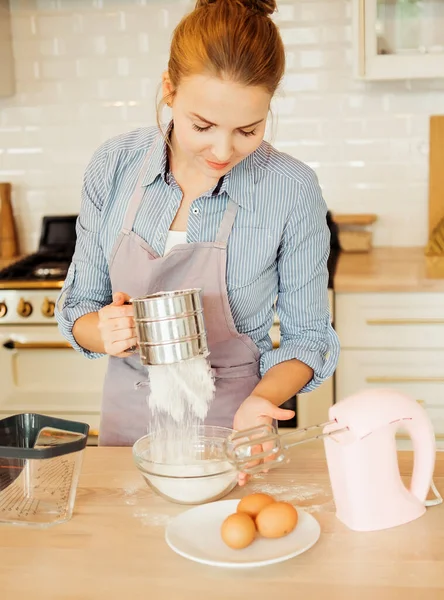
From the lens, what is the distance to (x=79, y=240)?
5.57 feet

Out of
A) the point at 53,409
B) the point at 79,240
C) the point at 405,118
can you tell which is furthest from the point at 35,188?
the point at 79,240

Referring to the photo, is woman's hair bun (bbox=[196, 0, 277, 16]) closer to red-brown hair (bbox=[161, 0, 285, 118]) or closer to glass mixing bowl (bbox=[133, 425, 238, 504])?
red-brown hair (bbox=[161, 0, 285, 118])

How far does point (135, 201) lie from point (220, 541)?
75 cm

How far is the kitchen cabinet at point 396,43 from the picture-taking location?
9.14ft

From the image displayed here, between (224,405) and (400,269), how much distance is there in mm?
1343

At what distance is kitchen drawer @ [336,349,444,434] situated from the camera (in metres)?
A: 2.73

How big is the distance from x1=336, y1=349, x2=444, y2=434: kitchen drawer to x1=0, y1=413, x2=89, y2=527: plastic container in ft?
5.20

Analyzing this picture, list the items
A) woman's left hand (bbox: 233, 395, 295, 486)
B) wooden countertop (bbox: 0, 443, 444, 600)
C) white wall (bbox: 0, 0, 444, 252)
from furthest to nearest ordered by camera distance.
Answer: white wall (bbox: 0, 0, 444, 252) → woman's left hand (bbox: 233, 395, 295, 486) → wooden countertop (bbox: 0, 443, 444, 600)

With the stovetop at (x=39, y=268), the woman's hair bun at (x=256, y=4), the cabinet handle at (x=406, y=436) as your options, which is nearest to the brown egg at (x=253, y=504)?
the woman's hair bun at (x=256, y=4)

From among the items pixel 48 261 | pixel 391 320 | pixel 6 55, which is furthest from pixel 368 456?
pixel 6 55

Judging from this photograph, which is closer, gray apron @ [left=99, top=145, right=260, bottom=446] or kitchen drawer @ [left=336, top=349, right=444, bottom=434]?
gray apron @ [left=99, top=145, right=260, bottom=446]

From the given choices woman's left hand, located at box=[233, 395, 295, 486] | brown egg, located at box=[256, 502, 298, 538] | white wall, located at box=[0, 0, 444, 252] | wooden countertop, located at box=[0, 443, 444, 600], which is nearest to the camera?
wooden countertop, located at box=[0, 443, 444, 600]

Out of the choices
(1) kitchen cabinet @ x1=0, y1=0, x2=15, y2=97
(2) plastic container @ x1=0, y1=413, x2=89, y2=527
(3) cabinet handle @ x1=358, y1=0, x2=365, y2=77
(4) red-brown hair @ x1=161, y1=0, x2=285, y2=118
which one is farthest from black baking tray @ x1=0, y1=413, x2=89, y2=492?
(1) kitchen cabinet @ x1=0, y1=0, x2=15, y2=97

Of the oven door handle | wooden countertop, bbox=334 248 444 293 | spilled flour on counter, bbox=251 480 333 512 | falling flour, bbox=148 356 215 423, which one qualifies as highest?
falling flour, bbox=148 356 215 423
